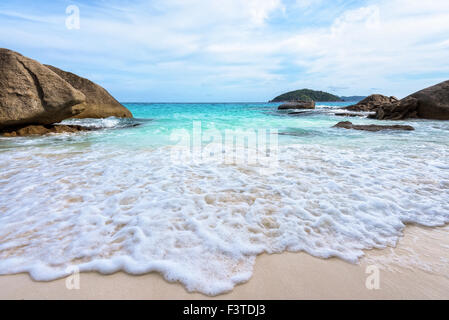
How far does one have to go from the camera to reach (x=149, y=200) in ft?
8.75

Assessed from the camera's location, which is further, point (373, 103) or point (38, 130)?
point (373, 103)

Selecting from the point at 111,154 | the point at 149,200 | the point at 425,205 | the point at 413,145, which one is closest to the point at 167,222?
the point at 149,200

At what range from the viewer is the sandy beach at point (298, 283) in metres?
1.46

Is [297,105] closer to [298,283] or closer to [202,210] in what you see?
[202,210]

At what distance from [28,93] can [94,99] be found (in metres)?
4.99

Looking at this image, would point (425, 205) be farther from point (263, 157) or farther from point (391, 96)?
point (391, 96)

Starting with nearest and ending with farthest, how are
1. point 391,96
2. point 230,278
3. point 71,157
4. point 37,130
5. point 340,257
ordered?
point 230,278 → point 340,257 → point 71,157 → point 37,130 → point 391,96

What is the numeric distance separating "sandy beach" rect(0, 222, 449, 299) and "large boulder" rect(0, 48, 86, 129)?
7.43 meters

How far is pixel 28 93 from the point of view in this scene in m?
6.89

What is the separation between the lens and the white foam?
174 cm

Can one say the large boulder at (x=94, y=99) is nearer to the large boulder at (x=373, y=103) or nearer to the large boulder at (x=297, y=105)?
the large boulder at (x=373, y=103)

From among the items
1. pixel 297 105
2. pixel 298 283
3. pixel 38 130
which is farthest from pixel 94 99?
pixel 297 105

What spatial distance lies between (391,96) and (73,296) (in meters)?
32.8

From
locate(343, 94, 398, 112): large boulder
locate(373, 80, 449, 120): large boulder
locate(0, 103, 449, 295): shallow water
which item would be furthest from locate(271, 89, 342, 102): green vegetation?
locate(0, 103, 449, 295): shallow water
